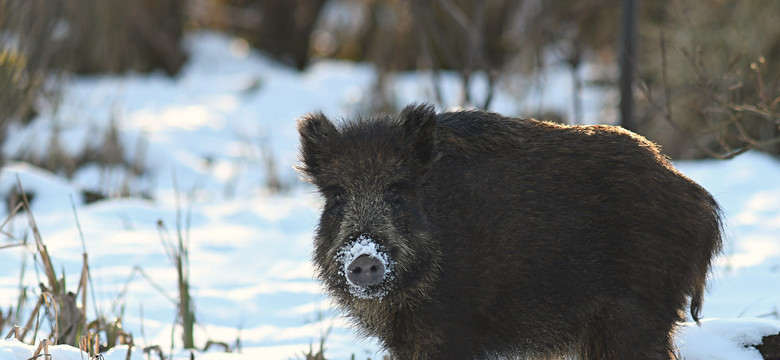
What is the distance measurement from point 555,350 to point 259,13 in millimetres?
13083

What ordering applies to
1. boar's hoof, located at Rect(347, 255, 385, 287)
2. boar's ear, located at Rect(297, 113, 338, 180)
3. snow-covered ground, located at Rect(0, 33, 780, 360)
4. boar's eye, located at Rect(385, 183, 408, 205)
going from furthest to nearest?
snow-covered ground, located at Rect(0, 33, 780, 360)
boar's ear, located at Rect(297, 113, 338, 180)
boar's eye, located at Rect(385, 183, 408, 205)
boar's hoof, located at Rect(347, 255, 385, 287)

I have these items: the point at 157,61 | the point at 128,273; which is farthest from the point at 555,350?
the point at 157,61

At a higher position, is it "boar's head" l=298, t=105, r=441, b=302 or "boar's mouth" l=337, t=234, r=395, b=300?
"boar's head" l=298, t=105, r=441, b=302

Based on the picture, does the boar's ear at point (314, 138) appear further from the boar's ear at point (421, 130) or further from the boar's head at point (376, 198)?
the boar's ear at point (421, 130)

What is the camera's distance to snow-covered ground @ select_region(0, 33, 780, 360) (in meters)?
4.15

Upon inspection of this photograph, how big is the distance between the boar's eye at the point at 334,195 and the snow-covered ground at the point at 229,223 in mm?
247

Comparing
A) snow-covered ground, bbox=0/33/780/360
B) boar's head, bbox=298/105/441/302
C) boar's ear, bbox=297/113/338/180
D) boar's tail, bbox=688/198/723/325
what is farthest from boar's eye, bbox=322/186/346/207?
boar's tail, bbox=688/198/723/325

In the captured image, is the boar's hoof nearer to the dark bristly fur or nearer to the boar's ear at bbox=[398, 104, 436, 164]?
the dark bristly fur

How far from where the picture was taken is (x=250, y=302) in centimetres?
477

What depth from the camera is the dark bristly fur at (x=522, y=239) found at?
2.98m

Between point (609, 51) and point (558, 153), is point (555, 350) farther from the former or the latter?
point (609, 51)

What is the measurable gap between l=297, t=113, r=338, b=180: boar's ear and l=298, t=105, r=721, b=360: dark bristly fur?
117 millimetres

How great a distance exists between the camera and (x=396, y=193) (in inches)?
124

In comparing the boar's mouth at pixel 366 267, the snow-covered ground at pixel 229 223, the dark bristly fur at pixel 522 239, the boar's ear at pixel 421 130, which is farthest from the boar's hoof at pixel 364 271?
the snow-covered ground at pixel 229 223
